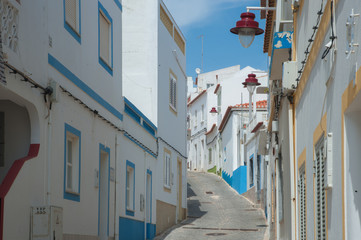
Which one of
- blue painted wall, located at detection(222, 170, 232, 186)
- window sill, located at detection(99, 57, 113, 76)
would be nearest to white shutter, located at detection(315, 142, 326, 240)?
window sill, located at detection(99, 57, 113, 76)

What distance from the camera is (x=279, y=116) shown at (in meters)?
16.6

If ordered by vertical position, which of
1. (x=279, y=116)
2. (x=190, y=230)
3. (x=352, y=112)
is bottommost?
(x=190, y=230)

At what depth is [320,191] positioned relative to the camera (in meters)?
8.00

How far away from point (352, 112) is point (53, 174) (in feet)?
21.7

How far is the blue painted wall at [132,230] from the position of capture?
17.2 m

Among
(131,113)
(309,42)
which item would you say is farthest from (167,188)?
(309,42)

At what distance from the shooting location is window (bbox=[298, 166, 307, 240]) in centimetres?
1054

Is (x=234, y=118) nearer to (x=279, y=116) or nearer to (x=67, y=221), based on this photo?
(x=279, y=116)

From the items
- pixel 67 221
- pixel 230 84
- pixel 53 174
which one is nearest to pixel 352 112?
pixel 53 174

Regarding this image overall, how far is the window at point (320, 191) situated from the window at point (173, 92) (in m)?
17.3

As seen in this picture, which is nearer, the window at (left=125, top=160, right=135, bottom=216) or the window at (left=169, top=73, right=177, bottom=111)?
the window at (left=125, top=160, right=135, bottom=216)

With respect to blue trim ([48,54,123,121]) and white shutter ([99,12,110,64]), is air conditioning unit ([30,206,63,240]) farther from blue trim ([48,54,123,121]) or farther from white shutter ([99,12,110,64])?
white shutter ([99,12,110,64])

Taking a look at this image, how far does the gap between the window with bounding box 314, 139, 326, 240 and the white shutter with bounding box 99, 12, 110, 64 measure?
8.06 meters

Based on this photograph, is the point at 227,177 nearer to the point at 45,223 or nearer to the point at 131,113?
the point at 131,113
